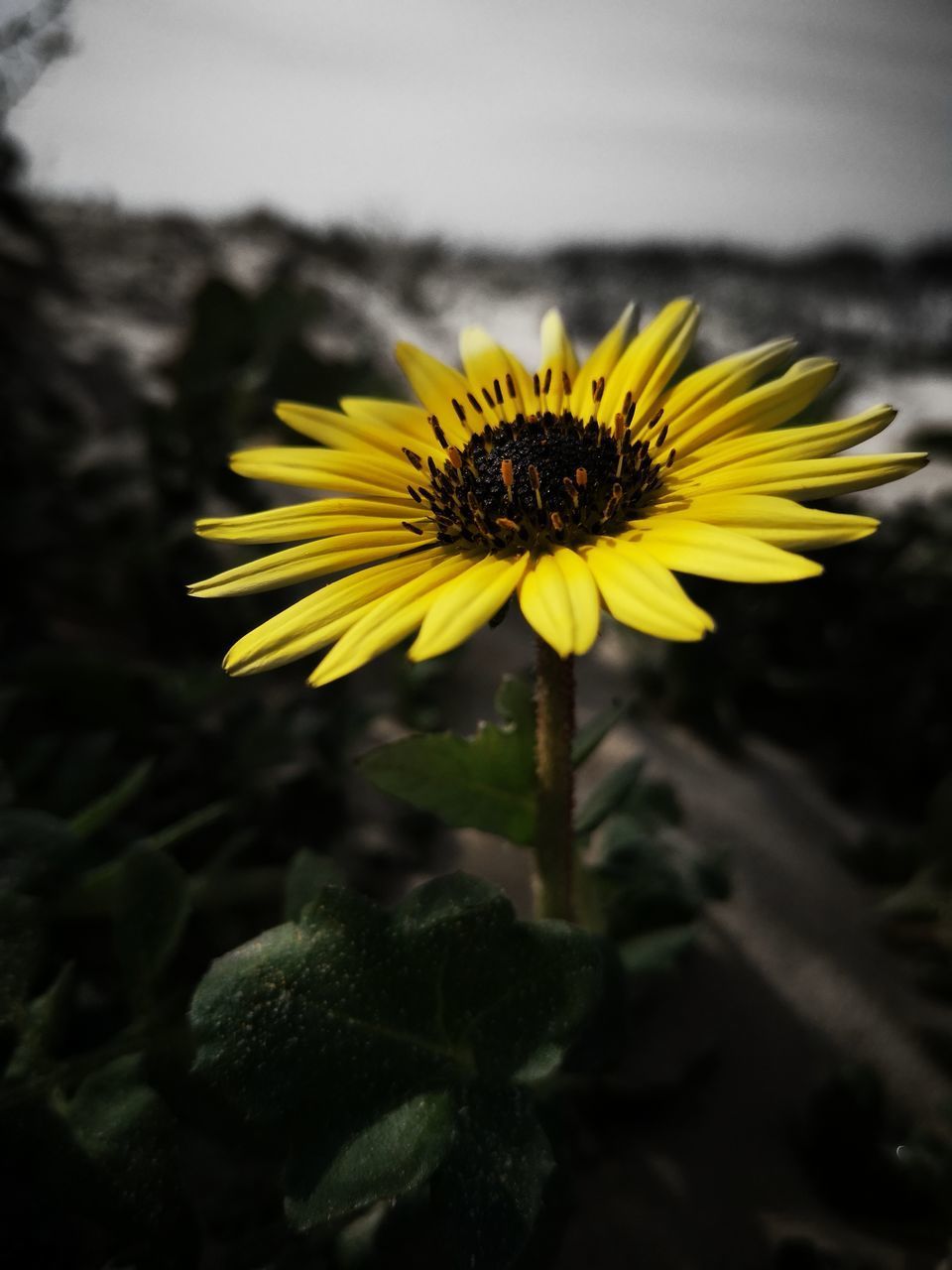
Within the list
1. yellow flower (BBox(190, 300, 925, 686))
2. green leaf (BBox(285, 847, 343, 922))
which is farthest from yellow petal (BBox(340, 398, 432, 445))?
green leaf (BBox(285, 847, 343, 922))

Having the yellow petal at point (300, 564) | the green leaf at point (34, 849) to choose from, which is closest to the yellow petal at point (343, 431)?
the yellow petal at point (300, 564)

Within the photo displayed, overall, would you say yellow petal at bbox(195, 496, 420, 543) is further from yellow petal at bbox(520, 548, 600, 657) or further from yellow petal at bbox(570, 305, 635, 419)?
yellow petal at bbox(570, 305, 635, 419)

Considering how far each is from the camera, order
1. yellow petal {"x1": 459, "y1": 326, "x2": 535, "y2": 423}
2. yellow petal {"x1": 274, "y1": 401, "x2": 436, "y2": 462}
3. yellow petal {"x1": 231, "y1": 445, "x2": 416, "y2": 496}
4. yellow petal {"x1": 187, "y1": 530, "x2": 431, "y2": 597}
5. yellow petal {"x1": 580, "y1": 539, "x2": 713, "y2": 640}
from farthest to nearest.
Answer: yellow petal {"x1": 459, "y1": 326, "x2": 535, "y2": 423} < yellow petal {"x1": 274, "y1": 401, "x2": 436, "y2": 462} < yellow petal {"x1": 231, "y1": 445, "x2": 416, "y2": 496} < yellow petal {"x1": 187, "y1": 530, "x2": 431, "y2": 597} < yellow petal {"x1": 580, "y1": 539, "x2": 713, "y2": 640}

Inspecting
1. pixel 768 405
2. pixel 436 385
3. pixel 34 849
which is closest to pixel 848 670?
pixel 768 405

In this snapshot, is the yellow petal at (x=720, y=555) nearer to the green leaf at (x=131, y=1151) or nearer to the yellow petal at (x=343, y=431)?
the yellow petal at (x=343, y=431)

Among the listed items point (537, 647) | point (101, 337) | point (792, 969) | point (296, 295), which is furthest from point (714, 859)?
point (101, 337)

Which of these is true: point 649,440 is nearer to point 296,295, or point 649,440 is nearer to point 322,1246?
point 322,1246
